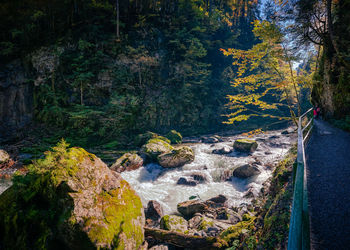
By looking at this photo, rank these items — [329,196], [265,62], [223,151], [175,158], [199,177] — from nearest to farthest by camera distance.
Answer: [329,196] → [265,62] → [199,177] → [175,158] → [223,151]

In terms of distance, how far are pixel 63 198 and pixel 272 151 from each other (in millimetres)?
14572

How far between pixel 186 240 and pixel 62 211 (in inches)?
113

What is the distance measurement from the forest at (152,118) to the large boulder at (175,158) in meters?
0.09

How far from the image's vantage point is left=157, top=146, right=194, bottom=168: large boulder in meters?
10.4

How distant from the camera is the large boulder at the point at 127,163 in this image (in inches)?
380

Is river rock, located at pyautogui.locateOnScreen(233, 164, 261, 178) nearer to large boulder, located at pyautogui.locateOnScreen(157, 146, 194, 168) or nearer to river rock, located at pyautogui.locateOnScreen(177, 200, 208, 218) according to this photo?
large boulder, located at pyautogui.locateOnScreen(157, 146, 194, 168)

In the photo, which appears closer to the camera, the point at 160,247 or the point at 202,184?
the point at 160,247

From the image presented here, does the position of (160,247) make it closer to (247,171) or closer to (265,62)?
(247,171)

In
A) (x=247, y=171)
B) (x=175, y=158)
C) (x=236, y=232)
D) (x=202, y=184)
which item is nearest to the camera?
(x=236, y=232)

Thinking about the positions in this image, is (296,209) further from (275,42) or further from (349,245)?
(275,42)

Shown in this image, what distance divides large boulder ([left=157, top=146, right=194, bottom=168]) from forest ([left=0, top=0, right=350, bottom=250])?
0.09m

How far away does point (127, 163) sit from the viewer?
9.99 metres

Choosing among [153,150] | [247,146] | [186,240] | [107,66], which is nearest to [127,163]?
[153,150]

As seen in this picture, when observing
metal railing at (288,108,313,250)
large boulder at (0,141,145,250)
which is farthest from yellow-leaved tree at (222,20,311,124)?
large boulder at (0,141,145,250)
